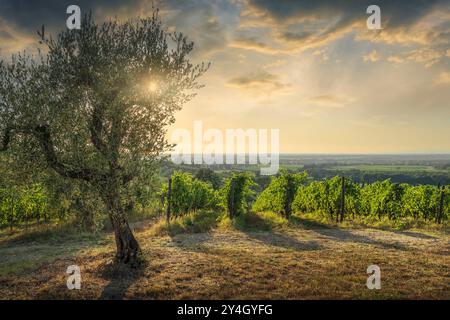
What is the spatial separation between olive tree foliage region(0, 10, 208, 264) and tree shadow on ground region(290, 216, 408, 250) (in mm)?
12114

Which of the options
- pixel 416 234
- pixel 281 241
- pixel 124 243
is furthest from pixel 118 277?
pixel 416 234

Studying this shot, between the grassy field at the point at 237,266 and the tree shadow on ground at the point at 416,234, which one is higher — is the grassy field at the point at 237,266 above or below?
above

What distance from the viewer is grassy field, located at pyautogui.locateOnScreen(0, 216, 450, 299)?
925 cm

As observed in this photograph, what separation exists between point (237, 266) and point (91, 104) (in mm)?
7840

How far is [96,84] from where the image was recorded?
10.3m

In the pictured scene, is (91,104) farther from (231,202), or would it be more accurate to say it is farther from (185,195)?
(185,195)

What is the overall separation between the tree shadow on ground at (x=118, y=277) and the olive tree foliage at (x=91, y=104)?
2.04 metres

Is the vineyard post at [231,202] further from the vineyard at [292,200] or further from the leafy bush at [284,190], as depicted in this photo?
the leafy bush at [284,190]

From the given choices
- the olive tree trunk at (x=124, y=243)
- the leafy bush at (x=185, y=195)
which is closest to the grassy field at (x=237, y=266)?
the olive tree trunk at (x=124, y=243)

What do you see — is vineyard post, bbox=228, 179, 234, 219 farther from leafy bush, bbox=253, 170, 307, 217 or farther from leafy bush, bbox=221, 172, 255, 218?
leafy bush, bbox=253, 170, 307, 217

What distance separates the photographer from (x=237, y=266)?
1168cm

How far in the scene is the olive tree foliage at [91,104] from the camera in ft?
33.6
